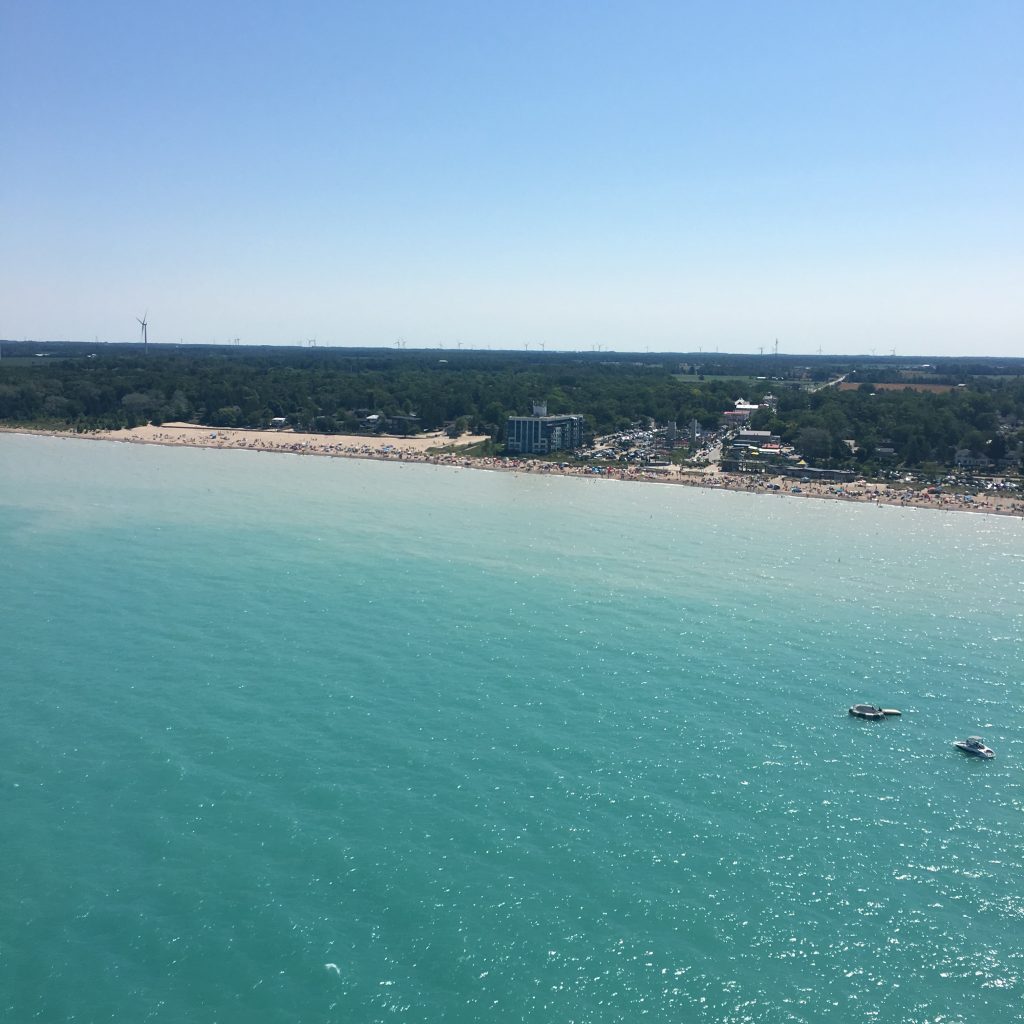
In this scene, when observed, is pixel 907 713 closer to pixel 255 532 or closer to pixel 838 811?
pixel 838 811

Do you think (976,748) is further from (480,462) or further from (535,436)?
(535,436)

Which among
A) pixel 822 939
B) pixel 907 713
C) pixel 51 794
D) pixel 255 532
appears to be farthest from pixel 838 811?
pixel 255 532

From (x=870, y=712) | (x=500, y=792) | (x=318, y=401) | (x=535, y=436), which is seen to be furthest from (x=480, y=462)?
(x=500, y=792)

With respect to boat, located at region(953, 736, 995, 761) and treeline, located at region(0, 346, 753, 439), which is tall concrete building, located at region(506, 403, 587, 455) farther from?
boat, located at region(953, 736, 995, 761)

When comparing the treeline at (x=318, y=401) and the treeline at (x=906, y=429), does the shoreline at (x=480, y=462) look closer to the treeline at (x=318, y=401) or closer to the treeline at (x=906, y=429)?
the treeline at (x=318, y=401)

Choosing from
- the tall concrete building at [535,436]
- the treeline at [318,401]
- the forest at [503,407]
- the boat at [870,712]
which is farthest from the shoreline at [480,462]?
the boat at [870,712]

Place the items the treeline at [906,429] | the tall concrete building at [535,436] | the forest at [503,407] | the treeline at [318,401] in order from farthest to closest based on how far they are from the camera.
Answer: the treeline at [318,401] → the tall concrete building at [535,436] → the forest at [503,407] → the treeline at [906,429]

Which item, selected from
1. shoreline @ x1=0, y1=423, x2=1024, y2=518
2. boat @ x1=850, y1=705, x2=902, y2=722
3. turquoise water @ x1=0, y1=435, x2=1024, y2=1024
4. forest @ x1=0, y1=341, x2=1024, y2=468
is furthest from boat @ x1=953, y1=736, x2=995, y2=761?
forest @ x1=0, y1=341, x2=1024, y2=468
